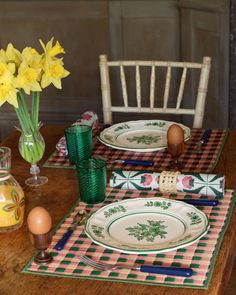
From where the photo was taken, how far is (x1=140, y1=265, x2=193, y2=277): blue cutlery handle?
1401 millimetres

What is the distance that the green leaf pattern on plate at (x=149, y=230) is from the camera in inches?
61.6

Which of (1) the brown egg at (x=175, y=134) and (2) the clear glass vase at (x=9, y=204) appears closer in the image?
(2) the clear glass vase at (x=9, y=204)

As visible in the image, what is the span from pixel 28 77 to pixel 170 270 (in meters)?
0.66

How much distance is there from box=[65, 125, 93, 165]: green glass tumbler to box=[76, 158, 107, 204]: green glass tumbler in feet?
0.84

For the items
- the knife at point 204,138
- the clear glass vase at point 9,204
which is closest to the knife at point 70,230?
the clear glass vase at point 9,204

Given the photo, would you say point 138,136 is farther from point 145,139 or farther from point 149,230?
point 149,230

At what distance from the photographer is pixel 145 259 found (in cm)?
148

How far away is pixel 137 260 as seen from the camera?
148 centimetres

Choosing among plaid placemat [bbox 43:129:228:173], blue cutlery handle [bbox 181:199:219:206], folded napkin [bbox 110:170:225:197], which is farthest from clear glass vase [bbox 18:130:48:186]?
blue cutlery handle [bbox 181:199:219:206]

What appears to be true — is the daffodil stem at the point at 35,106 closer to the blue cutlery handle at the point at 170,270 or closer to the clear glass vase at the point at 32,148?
the clear glass vase at the point at 32,148

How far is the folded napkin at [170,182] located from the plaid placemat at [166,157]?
16 centimetres

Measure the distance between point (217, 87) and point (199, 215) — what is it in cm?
210

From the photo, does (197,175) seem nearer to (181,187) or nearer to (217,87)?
(181,187)

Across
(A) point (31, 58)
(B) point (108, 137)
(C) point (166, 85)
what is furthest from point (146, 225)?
(C) point (166, 85)
